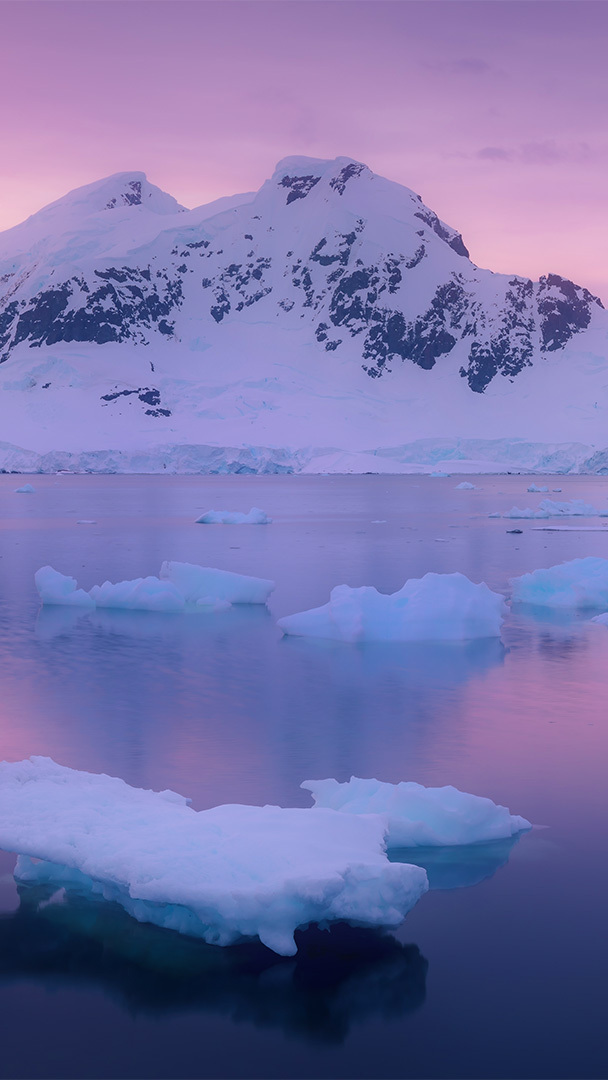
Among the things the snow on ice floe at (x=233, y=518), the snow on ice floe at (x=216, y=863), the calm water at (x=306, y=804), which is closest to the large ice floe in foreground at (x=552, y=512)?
the snow on ice floe at (x=233, y=518)

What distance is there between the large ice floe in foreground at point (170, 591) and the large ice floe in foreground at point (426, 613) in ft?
10.1

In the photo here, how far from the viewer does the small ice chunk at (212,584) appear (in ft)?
58.2

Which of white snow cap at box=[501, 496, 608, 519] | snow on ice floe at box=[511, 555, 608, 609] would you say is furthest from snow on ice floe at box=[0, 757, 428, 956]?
white snow cap at box=[501, 496, 608, 519]

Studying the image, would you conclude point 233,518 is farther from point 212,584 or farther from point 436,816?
point 436,816

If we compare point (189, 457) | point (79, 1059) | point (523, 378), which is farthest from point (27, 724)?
point (523, 378)

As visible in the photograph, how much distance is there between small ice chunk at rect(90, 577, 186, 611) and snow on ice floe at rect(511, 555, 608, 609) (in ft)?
18.8

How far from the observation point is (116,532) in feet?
116

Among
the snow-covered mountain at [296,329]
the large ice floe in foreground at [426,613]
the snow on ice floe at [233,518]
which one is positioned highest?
the snow-covered mountain at [296,329]

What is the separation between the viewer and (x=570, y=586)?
17797 mm

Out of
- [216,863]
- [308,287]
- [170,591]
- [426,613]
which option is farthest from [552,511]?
[308,287]

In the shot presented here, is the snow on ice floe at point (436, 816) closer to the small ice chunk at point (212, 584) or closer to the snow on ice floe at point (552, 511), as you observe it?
the small ice chunk at point (212, 584)

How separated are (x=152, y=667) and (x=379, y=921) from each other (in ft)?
25.1

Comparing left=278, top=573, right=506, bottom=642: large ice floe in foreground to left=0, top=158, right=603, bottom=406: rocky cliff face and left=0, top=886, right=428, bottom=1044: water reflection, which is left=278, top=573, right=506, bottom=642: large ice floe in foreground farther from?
left=0, top=158, right=603, bottom=406: rocky cliff face

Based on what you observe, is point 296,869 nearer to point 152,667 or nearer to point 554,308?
point 152,667
